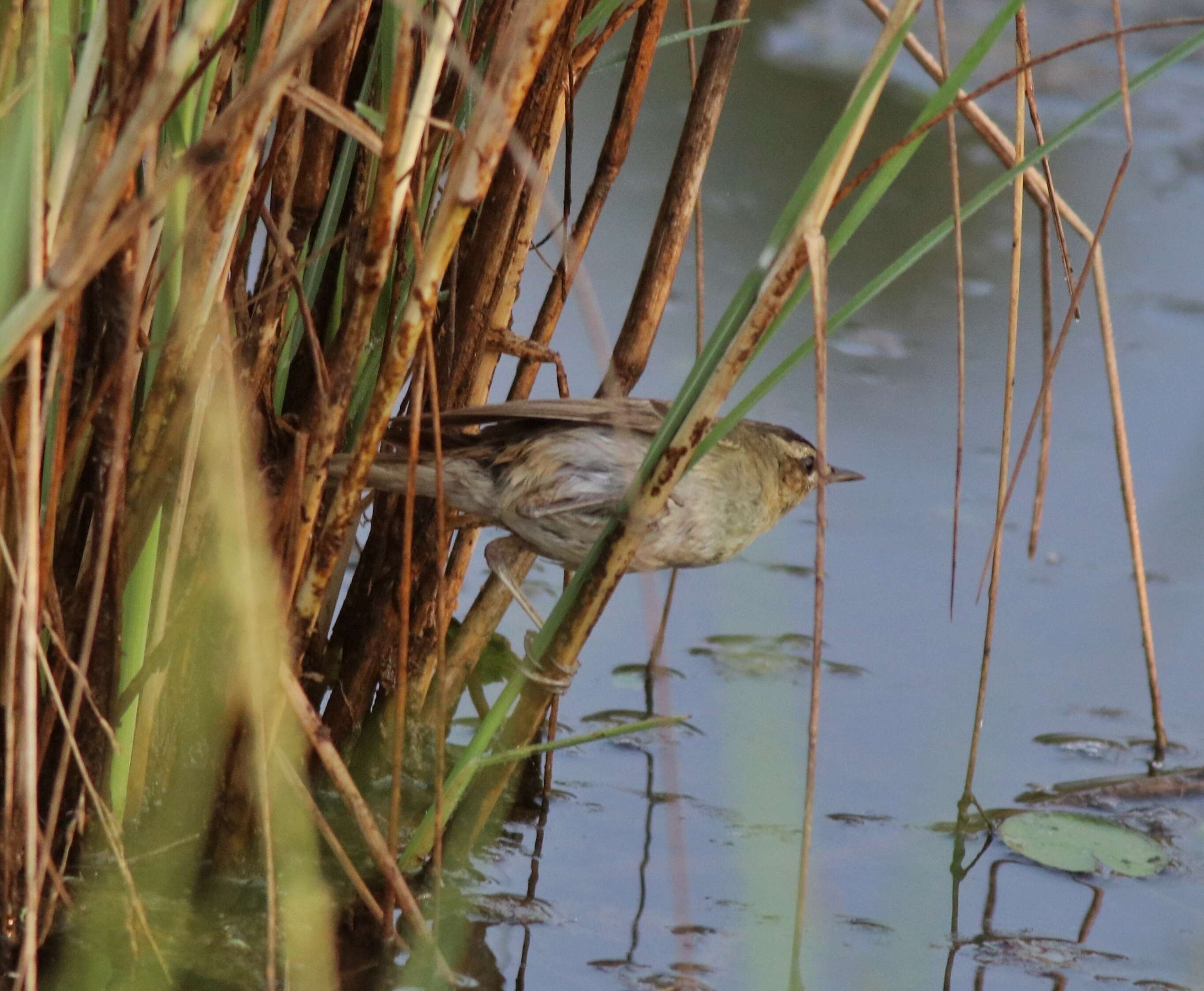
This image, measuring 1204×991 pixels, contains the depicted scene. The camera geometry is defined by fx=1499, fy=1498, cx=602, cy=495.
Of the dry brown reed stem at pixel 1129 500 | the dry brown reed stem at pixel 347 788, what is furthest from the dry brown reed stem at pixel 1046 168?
the dry brown reed stem at pixel 347 788

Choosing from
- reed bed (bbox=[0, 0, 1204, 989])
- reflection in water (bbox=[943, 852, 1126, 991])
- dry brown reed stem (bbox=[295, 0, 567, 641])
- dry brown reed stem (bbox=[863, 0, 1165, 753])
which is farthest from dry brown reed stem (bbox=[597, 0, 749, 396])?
reflection in water (bbox=[943, 852, 1126, 991])

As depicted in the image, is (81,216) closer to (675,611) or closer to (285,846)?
(285,846)

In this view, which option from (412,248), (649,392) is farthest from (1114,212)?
(412,248)

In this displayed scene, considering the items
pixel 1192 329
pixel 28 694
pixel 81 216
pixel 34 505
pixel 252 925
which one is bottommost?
pixel 252 925

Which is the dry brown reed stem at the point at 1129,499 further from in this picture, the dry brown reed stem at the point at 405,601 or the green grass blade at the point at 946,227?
the dry brown reed stem at the point at 405,601

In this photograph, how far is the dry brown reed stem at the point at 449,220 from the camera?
152 centimetres

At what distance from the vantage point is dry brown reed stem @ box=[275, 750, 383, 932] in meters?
2.18

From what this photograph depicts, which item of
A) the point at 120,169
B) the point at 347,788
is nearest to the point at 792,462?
the point at 347,788

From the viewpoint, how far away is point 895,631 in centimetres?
375

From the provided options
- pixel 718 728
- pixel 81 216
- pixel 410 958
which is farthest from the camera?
pixel 718 728

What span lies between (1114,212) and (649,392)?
9.05ft

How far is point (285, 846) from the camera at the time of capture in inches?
99.5

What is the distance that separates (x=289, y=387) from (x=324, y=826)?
26.9 inches

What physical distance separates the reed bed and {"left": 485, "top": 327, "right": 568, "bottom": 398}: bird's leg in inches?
1.2
